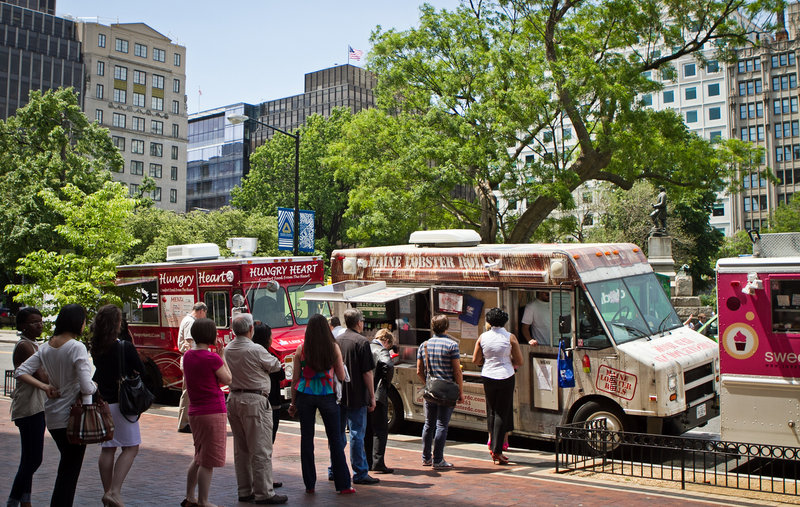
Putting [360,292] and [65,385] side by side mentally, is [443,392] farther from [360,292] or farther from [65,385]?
[65,385]

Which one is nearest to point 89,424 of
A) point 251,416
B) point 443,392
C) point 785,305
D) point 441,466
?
point 251,416

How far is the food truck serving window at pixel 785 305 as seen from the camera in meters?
8.39

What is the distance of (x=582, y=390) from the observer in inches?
376

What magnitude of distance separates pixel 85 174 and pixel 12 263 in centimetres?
696

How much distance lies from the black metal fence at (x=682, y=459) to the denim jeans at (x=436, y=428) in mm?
1280

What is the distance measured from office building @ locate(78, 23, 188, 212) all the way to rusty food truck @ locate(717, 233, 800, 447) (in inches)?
3543

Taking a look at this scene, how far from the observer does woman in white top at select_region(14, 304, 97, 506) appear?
5.87m

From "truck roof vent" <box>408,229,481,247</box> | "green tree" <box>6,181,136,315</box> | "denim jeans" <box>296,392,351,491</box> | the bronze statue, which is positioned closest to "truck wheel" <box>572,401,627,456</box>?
"truck roof vent" <box>408,229,481,247</box>

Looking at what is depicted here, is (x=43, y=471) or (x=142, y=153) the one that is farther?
(x=142, y=153)

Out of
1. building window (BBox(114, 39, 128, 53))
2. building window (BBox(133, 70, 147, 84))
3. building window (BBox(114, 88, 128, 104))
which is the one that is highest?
building window (BBox(114, 39, 128, 53))

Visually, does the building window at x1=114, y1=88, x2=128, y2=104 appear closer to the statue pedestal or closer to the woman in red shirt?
the statue pedestal

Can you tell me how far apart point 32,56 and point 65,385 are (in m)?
98.1

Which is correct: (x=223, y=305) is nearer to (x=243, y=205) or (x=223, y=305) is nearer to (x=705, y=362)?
(x=705, y=362)

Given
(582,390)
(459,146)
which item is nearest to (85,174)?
(459,146)
